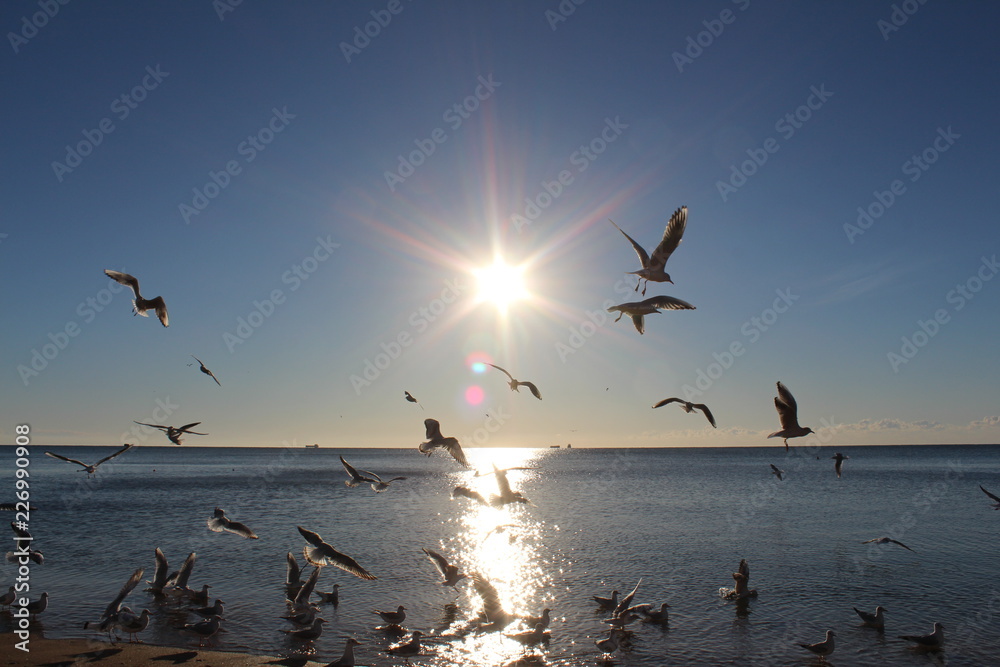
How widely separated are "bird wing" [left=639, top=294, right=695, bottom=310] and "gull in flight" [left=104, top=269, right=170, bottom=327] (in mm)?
10076

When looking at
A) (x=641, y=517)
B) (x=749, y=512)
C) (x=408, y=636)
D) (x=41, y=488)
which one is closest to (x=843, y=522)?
(x=749, y=512)

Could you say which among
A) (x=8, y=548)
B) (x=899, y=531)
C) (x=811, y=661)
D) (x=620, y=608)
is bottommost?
(x=811, y=661)

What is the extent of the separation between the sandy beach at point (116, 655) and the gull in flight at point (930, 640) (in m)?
15.5

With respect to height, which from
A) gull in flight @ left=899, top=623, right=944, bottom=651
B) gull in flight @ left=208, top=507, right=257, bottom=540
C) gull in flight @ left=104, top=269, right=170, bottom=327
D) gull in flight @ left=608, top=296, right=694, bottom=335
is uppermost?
gull in flight @ left=104, top=269, right=170, bottom=327

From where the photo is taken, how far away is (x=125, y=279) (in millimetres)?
12273

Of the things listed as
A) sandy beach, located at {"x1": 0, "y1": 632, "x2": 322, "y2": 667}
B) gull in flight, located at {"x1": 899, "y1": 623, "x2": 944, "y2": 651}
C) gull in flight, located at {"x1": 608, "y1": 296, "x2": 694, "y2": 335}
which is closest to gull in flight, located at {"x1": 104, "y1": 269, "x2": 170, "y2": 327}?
sandy beach, located at {"x1": 0, "y1": 632, "x2": 322, "y2": 667}

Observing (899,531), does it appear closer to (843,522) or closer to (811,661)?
(843,522)

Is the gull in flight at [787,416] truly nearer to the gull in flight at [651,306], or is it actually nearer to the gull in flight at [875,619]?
the gull in flight at [651,306]

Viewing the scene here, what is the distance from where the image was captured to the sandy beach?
13406mm

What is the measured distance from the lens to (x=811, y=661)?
15.2m

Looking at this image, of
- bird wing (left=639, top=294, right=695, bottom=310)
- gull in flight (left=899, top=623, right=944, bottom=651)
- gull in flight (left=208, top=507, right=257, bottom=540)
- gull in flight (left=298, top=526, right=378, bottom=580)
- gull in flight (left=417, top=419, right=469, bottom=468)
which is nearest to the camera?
bird wing (left=639, top=294, right=695, bottom=310)

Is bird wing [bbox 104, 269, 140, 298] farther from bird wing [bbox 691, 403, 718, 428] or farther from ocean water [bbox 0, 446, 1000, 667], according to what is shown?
bird wing [bbox 691, 403, 718, 428]

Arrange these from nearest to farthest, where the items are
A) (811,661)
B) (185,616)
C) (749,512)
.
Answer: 1. (811,661)
2. (185,616)
3. (749,512)

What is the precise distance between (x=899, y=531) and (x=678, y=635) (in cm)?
2833
